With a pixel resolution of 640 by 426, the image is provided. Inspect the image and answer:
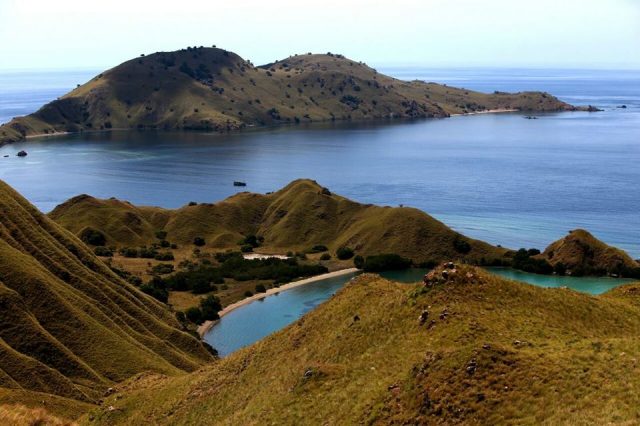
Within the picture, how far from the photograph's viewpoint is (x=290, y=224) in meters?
161

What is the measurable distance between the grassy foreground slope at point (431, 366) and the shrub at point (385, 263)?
238 feet

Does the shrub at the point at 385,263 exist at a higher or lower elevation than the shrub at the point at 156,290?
lower

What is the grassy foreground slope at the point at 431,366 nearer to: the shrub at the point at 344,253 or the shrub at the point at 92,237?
the shrub at the point at 344,253

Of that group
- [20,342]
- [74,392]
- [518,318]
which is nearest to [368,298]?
[518,318]

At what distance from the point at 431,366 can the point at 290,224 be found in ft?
400

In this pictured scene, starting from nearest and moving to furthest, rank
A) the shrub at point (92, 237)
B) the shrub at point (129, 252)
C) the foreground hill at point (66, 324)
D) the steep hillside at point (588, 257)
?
the foreground hill at point (66, 324) → the steep hillside at point (588, 257) → the shrub at point (129, 252) → the shrub at point (92, 237)

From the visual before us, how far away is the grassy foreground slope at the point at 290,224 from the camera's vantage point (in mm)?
144375

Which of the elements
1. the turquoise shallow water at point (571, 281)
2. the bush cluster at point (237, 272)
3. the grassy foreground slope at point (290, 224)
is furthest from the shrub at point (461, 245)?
the bush cluster at point (237, 272)

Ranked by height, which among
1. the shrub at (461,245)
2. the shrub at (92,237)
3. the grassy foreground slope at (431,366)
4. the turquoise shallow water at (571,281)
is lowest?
the turquoise shallow water at (571,281)

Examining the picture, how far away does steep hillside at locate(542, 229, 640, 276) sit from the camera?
131 metres

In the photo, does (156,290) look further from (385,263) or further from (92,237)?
(385,263)

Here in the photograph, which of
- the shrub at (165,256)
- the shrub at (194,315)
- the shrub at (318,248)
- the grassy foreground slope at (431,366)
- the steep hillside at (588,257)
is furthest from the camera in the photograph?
the shrub at (318,248)

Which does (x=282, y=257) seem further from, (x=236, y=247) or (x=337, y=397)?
(x=337, y=397)

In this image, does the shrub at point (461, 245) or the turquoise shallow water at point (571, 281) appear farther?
the shrub at point (461, 245)
